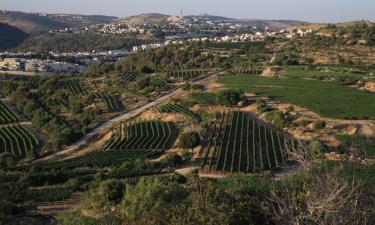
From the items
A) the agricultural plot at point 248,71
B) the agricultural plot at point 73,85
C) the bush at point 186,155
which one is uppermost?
the agricultural plot at point 248,71

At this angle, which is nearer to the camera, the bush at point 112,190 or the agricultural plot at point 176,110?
the bush at point 112,190

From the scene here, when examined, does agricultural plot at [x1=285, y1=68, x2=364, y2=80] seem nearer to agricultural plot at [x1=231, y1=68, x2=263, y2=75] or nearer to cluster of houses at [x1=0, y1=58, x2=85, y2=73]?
agricultural plot at [x1=231, y1=68, x2=263, y2=75]

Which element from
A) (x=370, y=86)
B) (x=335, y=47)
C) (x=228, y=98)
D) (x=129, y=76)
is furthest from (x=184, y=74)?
(x=335, y=47)

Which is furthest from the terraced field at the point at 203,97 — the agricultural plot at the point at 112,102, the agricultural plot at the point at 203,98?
the agricultural plot at the point at 112,102

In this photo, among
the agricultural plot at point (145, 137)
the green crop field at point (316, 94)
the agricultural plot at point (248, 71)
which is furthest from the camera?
the agricultural plot at point (248, 71)

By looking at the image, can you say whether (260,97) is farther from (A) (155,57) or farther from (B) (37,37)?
(B) (37,37)

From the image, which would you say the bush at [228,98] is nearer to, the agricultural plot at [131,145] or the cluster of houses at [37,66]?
the agricultural plot at [131,145]

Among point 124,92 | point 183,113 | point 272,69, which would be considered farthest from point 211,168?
point 272,69

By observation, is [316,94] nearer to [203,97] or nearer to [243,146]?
[203,97]
